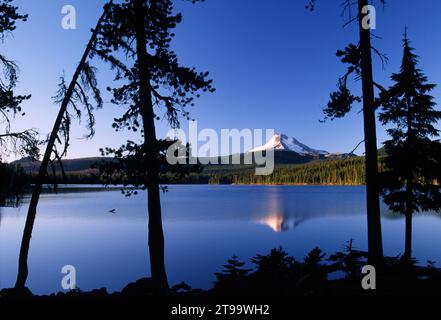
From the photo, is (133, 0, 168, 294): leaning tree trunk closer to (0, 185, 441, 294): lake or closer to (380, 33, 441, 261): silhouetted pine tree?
(0, 185, 441, 294): lake

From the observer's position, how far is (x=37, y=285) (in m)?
17.4

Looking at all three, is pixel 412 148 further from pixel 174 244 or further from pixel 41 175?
pixel 174 244

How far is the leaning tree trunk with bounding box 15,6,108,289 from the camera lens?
9.52 meters

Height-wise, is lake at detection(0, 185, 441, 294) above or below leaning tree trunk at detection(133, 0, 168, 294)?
below

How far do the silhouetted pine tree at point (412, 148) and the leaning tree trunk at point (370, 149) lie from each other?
24.8ft

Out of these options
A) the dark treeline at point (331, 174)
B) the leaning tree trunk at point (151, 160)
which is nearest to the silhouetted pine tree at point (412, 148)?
the leaning tree trunk at point (151, 160)

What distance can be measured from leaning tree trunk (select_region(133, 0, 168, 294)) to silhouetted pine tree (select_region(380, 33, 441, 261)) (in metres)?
12.8

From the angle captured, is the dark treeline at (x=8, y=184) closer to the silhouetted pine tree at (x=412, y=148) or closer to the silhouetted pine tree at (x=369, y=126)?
the silhouetted pine tree at (x=369, y=126)

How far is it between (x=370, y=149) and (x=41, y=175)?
430 inches

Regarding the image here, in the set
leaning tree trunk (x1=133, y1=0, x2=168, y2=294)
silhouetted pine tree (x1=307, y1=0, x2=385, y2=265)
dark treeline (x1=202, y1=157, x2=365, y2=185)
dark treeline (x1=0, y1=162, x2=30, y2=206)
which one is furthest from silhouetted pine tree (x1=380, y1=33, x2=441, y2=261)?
dark treeline (x1=202, y1=157, x2=365, y2=185)
